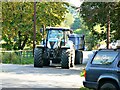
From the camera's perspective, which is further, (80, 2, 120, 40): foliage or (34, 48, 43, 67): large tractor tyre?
(34, 48, 43, 67): large tractor tyre

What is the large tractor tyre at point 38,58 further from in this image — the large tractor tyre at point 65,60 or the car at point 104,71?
the car at point 104,71

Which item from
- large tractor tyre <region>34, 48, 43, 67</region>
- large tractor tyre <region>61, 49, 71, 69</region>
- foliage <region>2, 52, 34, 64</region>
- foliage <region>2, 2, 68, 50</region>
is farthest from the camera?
foliage <region>2, 2, 68, 50</region>

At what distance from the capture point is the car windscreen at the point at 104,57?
1294 cm

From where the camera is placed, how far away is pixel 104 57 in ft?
42.8

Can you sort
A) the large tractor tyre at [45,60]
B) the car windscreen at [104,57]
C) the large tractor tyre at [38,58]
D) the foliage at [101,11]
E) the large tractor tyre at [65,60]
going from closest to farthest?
the car windscreen at [104,57]
the foliage at [101,11]
the large tractor tyre at [65,60]
the large tractor tyre at [38,58]
the large tractor tyre at [45,60]

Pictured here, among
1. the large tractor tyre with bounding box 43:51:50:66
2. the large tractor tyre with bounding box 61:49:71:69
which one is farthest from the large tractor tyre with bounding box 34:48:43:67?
the large tractor tyre with bounding box 61:49:71:69

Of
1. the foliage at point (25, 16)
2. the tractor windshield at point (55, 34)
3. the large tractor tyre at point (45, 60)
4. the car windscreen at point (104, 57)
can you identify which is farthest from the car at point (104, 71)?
the foliage at point (25, 16)

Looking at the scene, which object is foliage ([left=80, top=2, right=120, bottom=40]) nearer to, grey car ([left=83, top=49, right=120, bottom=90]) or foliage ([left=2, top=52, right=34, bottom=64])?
foliage ([left=2, top=52, right=34, bottom=64])

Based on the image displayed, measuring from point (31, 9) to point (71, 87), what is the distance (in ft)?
111

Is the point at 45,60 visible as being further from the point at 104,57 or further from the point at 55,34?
the point at 104,57

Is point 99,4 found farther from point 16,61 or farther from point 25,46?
point 25,46

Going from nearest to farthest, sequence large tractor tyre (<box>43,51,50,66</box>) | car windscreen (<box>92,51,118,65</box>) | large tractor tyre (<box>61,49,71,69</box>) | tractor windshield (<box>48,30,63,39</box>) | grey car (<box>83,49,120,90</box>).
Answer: grey car (<box>83,49,120,90</box>)
car windscreen (<box>92,51,118,65</box>)
large tractor tyre (<box>61,49,71,69</box>)
large tractor tyre (<box>43,51,50,66</box>)
tractor windshield (<box>48,30,63,39</box>)

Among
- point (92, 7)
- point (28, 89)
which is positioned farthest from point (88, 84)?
point (92, 7)

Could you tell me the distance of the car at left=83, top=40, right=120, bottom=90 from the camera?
12609mm
